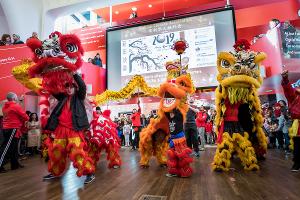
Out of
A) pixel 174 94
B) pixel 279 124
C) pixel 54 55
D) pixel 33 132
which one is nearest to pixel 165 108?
pixel 174 94

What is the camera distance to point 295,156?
278cm

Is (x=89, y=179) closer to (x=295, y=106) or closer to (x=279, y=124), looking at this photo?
(x=295, y=106)

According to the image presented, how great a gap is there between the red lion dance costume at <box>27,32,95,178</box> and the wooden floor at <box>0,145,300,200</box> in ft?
0.89

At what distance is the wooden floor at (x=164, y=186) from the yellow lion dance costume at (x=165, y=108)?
1.44 feet

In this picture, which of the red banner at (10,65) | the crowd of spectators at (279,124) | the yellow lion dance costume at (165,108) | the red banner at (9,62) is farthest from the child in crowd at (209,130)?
the red banner at (9,62)

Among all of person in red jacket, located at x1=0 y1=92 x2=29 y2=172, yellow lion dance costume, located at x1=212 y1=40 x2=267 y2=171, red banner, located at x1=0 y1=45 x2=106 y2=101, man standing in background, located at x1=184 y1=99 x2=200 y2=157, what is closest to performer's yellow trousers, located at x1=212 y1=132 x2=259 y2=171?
yellow lion dance costume, located at x1=212 y1=40 x2=267 y2=171

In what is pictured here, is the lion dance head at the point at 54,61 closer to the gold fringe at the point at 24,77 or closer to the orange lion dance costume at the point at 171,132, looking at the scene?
the gold fringe at the point at 24,77

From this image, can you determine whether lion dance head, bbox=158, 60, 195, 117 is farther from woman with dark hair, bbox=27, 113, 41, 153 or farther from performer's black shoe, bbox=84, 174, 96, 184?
woman with dark hair, bbox=27, 113, 41, 153

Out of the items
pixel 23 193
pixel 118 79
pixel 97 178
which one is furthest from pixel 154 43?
pixel 23 193

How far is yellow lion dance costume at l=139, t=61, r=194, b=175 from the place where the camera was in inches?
108

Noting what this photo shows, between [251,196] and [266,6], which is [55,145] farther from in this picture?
[266,6]

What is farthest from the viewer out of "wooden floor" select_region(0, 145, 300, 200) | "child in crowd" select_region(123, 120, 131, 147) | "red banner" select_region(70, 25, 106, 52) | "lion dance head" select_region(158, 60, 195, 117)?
"red banner" select_region(70, 25, 106, 52)

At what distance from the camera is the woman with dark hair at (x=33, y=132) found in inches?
216

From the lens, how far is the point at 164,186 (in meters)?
2.26
